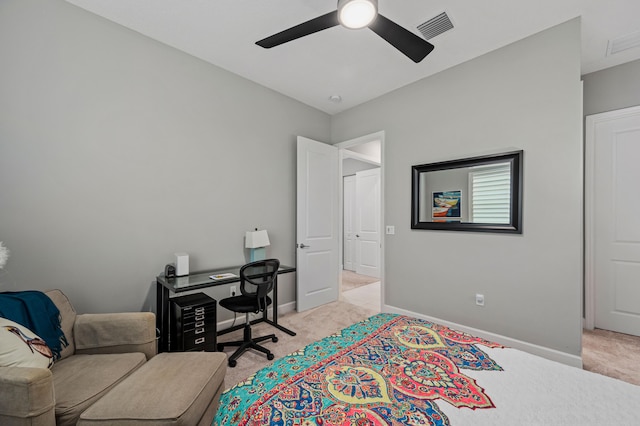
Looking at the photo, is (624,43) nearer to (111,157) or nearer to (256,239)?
(256,239)

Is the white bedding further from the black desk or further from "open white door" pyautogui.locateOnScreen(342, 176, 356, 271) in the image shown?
"open white door" pyautogui.locateOnScreen(342, 176, 356, 271)

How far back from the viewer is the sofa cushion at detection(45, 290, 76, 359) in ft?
5.59

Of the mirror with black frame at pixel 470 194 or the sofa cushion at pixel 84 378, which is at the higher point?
the mirror with black frame at pixel 470 194

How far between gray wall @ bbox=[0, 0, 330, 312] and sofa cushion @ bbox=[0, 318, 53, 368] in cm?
→ 84

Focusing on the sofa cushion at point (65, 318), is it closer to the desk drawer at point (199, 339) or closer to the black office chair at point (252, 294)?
the desk drawer at point (199, 339)

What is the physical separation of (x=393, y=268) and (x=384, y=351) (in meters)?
2.22

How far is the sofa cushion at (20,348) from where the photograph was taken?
3.97 feet

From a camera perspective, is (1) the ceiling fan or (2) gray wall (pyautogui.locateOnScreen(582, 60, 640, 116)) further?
(2) gray wall (pyautogui.locateOnScreen(582, 60, 640, 116))

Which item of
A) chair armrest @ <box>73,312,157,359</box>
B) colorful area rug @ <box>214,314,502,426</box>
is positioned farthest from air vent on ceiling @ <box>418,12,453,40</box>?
chair armrest @ <box>73,312,157,359</box>

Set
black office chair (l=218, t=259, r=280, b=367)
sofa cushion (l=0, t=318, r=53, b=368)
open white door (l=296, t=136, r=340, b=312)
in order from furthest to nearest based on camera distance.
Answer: open white door (l=296, t=136, r=340, b=312) → black office chair (l=218, t=259, r=280, b=367) → sofa cushion (l=0, t=318, r=53, b=368)

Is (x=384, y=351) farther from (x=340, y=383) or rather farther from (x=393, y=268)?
(x=393, y=268)

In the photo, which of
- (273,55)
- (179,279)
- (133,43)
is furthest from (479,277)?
(133,43)

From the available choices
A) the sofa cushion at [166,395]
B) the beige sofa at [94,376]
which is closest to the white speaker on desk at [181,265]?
the beige sofa at [94,376]

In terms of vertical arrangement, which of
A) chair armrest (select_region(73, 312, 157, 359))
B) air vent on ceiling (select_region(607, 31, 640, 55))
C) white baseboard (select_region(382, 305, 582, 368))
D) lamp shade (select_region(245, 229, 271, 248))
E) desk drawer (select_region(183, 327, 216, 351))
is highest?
air vent on ceiling (select_region(607, 31, 640, 55))
